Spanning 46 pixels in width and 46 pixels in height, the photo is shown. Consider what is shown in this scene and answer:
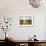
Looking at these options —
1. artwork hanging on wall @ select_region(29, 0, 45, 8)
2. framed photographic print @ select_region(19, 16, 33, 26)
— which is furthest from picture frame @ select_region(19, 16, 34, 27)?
artwork hanging on wall @ select_region(29, 0, 45, 8)

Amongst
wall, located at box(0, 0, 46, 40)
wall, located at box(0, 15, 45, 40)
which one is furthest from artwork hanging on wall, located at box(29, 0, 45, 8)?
Result: wall, located at box(0, 15, 45, 40)

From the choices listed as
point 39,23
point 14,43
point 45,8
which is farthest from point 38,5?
point 14,43

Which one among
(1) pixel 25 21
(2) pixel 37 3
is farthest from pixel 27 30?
(2) pixel 37 3

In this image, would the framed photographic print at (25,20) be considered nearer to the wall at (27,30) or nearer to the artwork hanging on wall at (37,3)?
the wall at (27,30)

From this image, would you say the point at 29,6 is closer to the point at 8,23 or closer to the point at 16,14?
the point at 16,14

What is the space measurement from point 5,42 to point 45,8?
1.23m

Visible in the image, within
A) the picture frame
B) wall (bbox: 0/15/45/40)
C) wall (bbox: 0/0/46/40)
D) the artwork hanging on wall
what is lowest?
wall (bbox: 0/15/45/40)

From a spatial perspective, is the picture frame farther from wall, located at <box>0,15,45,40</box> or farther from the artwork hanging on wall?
the artwork hanging on wall

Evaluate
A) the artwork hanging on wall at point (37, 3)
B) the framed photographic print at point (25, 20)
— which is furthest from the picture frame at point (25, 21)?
the artwork hanging on wall at point (37, 3)

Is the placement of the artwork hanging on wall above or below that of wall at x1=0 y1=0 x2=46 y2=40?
above

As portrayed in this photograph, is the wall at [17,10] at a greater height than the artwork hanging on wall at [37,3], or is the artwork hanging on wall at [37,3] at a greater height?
the artwork hanging on wall at [37,3]

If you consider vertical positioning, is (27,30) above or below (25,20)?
below

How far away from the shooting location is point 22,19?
3227 mm

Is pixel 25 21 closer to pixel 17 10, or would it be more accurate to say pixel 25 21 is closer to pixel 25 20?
pixel 25 20
